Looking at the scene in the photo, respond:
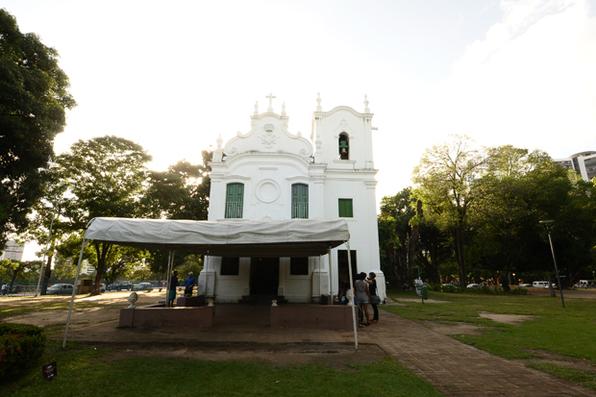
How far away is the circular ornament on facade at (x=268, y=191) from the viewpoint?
19.0m

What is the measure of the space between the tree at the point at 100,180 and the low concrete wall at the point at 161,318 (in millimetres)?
16268

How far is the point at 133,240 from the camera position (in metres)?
A: 8.27

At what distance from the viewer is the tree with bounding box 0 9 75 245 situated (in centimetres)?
1318

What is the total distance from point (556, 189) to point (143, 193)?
36260mm

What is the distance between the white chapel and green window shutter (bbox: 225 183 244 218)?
0.06m

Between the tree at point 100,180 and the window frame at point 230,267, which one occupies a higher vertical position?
the tree at point 100,180

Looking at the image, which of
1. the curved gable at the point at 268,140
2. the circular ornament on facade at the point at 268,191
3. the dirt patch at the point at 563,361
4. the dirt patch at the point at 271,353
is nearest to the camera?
the dirt patch at the point at 563,361

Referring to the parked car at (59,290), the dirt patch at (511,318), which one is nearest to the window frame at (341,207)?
the dirt patch at (511,318)

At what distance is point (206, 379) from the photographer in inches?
213

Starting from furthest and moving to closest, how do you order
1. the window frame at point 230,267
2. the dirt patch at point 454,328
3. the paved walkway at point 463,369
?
the window frame at point 230,267, the dirt patch at point 454,328, the paved walkway at point 463,369

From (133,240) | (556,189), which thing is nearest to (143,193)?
(133,240)

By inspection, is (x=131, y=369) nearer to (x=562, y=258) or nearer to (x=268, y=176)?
(x=268, y=176)

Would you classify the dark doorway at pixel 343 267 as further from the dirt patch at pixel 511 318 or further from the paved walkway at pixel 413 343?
the dirt patch at pixel 511 318

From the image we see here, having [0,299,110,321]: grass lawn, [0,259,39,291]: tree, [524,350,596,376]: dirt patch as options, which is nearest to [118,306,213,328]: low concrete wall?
[0,299,110,321]: grass lawn
